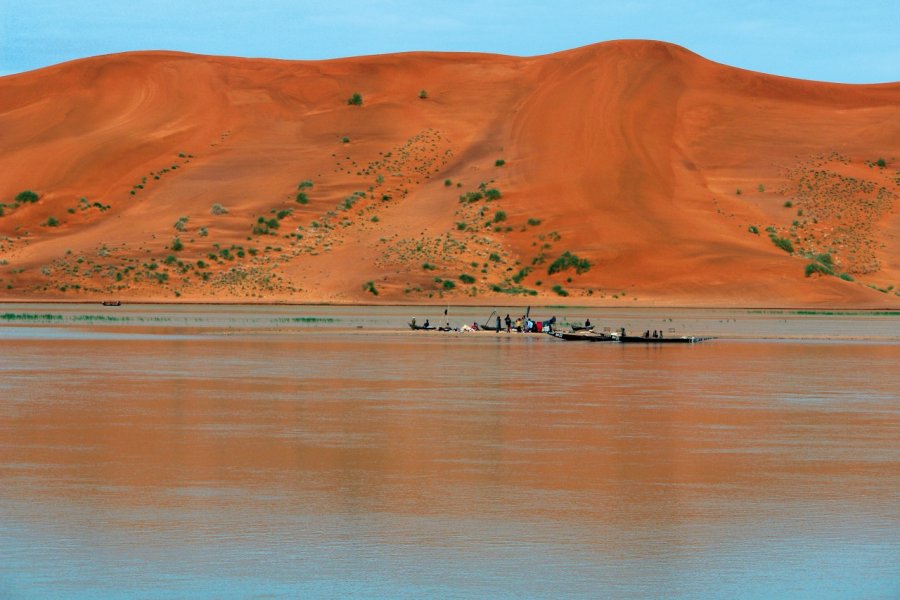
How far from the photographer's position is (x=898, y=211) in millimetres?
115750

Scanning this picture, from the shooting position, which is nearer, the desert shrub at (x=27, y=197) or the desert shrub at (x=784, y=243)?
the desert shrub at (x=784, y=243)

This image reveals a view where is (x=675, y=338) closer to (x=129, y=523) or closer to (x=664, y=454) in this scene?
(x=664, y=454)

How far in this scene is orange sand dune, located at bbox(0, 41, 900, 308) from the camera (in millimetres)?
101688

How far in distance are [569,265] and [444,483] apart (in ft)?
275

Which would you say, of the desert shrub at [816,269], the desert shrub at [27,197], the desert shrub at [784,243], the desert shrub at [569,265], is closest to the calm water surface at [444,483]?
the desert shrub at [569,265]

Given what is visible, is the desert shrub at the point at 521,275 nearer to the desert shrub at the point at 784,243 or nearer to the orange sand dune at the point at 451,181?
the orange sand dune at the point at 451,181

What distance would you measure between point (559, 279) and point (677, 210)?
14.5 metres

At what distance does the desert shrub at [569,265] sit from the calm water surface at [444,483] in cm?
6217

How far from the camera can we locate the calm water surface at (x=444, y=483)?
13367 mm

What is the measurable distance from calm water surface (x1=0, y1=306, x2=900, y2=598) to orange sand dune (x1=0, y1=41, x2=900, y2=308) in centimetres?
6292

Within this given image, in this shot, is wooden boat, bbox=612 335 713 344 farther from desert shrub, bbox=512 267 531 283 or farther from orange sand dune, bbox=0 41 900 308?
desert shrub, bbox=512 267 531 283

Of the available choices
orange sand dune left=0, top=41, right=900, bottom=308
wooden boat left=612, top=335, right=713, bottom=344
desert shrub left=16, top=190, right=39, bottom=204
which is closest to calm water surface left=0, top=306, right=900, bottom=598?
wooden boat left=612, top=335, right=713, bottom=344

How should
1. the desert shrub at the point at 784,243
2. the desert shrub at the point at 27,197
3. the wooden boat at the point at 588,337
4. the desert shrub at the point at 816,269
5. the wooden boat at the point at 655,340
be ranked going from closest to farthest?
the wooden boat at the point at 655,340 < the wooden boat at the point at 588,337 < the desert shrub at the point at 816,269 < the desert shrub at the point at 784,243 < the desert shrub at the point at 27,197

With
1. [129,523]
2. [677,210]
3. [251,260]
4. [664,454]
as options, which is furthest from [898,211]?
[129,523]
